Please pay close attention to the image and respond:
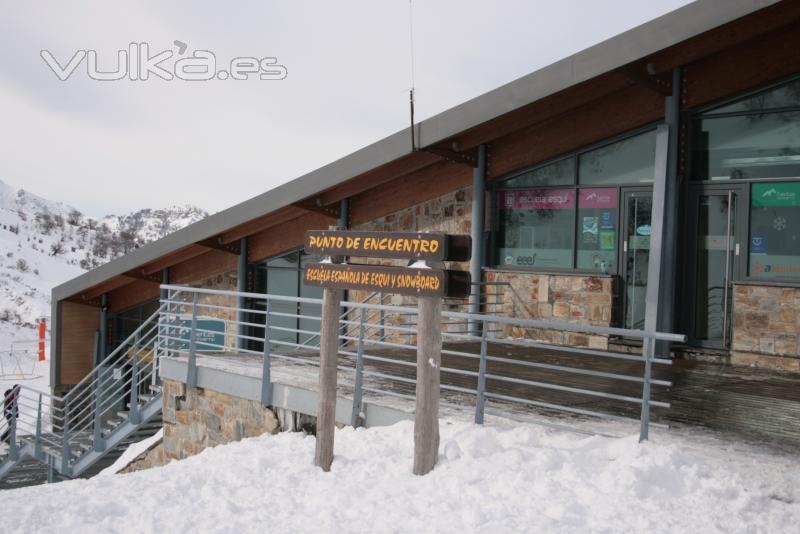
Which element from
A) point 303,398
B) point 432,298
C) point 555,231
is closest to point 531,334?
point 555,231

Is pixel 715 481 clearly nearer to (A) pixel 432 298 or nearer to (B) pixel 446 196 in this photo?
(A) pixel 432 298

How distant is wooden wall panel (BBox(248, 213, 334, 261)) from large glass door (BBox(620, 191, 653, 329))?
19.5 feet

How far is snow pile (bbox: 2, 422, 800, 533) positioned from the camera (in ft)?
16.9

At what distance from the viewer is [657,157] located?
11688 mm

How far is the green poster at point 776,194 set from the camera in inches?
442

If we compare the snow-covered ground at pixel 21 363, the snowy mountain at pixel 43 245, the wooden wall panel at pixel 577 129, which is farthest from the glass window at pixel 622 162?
the snowy mountain at pixel 43 245

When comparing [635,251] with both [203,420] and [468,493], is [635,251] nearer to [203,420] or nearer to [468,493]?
[203,420]

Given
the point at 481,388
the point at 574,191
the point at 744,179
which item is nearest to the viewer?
the point at 481,388

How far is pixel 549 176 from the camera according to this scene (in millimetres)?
13586

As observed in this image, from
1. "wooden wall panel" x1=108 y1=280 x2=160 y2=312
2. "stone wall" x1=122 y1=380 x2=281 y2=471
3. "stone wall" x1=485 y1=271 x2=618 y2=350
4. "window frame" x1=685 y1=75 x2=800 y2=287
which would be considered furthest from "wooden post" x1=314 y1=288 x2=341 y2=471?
"wooden wall panel" x1=108 y1=280 x2=160 y2=312

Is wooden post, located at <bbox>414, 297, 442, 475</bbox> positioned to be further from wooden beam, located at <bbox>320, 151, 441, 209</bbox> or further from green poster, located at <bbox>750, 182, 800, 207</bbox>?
wooden beam, located at <bbox>320, 151, 441, 209</bbox>

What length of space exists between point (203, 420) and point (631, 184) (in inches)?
288

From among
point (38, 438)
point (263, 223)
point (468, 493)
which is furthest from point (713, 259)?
point (38, 438)

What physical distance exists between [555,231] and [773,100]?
3821mm
